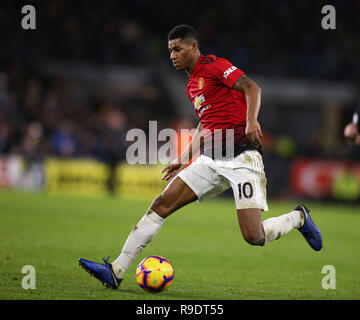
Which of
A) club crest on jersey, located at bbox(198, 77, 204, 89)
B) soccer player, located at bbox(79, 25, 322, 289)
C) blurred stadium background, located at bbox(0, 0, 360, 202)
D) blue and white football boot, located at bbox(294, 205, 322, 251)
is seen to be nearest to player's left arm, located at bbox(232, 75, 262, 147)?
soccer player, located at bbox(79, 25, 322, 289)

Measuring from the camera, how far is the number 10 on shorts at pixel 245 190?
6.32 meters

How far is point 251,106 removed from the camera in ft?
19.6

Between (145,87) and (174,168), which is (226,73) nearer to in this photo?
(174,168)

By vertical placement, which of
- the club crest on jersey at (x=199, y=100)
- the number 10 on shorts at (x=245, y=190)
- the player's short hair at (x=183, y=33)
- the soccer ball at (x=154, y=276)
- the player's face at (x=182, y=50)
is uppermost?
the player's short hair at (x=183, y=33)

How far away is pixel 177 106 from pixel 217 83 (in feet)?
67.6

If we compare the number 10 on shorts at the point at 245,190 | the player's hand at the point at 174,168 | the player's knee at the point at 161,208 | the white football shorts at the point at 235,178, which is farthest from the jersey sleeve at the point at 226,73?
the player's knee at the point at 161,208

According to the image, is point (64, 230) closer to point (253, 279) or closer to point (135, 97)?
point (253, 279)

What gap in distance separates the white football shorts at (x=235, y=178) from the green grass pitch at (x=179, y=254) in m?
0.95

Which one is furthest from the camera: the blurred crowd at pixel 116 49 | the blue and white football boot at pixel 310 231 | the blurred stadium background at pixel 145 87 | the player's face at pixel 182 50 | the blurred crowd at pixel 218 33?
the blurred crowd at pixel 218 33

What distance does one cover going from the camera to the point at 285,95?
27641 mm

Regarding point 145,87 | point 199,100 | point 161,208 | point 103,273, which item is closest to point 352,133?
point 199,100

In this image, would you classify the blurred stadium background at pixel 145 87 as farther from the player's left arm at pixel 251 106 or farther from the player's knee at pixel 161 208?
the player's left arm at pixel 251 106

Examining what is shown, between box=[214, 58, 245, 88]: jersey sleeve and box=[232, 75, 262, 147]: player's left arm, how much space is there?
5 cm

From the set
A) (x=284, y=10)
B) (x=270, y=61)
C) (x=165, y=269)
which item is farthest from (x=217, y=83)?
(x=284, y=10)
